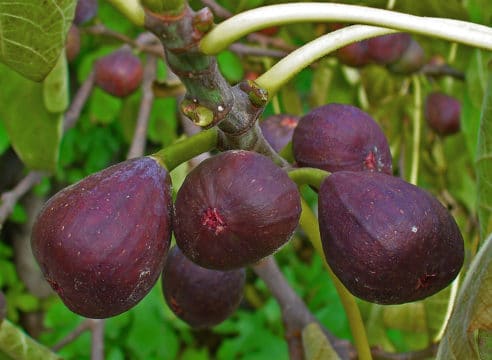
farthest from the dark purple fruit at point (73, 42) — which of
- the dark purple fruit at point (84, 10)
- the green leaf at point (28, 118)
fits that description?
the green leaf at point (28, 118)

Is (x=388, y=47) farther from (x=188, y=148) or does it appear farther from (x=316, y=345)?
(x=188, y=148)

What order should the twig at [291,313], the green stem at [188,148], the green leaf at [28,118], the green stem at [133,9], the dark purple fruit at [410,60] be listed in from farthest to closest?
the dark purple fruit at [410,60], the green leaf at [28,118], the twig at [291,313], the green stem at [188,148], the green stem at [133,9]

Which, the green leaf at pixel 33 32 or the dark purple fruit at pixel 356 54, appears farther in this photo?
the dark purple fruit at pixel 356 54

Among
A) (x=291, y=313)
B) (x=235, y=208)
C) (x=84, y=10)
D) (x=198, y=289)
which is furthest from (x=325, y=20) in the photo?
(x=84, y=10)

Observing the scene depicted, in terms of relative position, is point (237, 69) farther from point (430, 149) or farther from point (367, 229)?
point (367, 229)

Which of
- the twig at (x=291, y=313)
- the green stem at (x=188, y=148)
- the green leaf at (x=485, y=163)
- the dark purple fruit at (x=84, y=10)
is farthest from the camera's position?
the dark purple fruit at (x=84, y=10)

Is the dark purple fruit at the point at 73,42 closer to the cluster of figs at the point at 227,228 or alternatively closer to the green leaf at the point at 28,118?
the green leaf at the point at 28,118

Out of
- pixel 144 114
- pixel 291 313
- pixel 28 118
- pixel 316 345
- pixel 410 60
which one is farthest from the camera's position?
pixel 410 60

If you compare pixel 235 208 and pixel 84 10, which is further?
pixel 84 10
